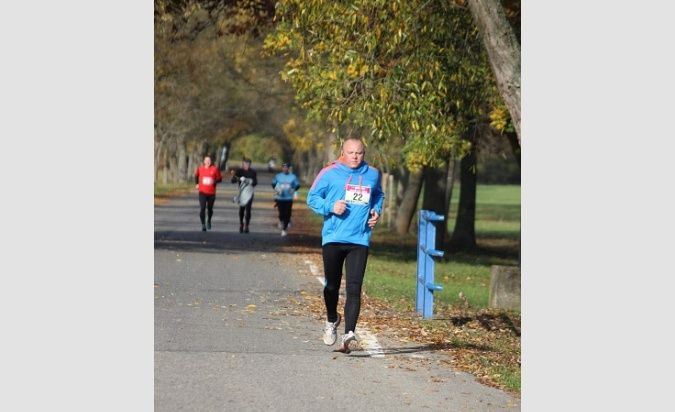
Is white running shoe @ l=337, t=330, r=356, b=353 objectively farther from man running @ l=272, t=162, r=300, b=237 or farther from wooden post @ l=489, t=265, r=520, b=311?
man running @ l=272, t=162, r=300, b=237

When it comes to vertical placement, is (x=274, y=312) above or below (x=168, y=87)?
below

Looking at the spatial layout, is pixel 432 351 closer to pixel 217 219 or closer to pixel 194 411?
pixel 194 411

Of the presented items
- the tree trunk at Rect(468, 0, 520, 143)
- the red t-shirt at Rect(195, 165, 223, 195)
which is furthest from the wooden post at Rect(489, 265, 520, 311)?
the red t-shirt at Rect(195, 165, 223, 195)

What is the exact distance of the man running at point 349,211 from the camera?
11078 mm

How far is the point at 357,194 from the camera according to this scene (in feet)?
36.4

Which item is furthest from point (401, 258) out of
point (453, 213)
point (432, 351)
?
point (453, 213)

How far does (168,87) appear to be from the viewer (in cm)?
5247

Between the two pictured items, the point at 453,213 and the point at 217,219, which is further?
the point at 453,213

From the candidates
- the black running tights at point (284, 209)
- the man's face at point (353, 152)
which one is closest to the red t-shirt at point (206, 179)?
the black running tights at point (284, 209)

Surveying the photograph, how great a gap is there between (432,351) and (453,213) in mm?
56201

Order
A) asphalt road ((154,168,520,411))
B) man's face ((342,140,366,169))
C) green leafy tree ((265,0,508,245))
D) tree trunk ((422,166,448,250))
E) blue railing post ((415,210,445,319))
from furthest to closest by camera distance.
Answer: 1. tree trunk ((422,166,448,250))
2. blue railing post ((415,210,445,319))
3. green leafy tree ((265,0,508,245))
4. man's face ((342,140,366,169))
5. asphalt road ((154,168,520,411))

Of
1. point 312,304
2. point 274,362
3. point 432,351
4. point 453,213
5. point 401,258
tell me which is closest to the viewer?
point 274,362

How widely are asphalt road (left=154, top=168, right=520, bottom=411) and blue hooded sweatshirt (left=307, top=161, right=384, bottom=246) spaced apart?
1.01 m

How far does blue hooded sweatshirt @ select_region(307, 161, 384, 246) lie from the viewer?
11.1m
